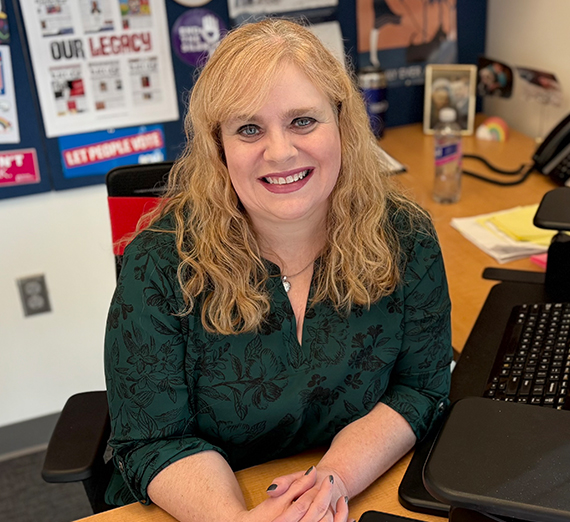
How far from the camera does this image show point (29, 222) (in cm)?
210

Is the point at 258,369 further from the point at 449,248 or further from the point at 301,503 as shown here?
the point at 449,248

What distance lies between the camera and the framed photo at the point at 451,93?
231cm

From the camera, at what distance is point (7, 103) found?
1.96m

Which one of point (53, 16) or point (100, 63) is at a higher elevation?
point (53, 16)

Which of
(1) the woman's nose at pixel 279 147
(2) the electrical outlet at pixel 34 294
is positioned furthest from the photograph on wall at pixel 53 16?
(1) the woman's nose at pixel 279 147

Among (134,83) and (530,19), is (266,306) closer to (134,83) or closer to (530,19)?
(134,83)

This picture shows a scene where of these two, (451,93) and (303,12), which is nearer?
(303,12)

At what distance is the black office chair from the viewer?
112cm

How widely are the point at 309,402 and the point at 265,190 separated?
13.7 inches

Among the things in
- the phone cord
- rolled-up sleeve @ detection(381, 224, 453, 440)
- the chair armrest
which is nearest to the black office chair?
the chair armrest

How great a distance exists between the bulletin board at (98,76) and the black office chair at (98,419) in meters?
0.77

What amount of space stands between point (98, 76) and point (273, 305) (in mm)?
1205

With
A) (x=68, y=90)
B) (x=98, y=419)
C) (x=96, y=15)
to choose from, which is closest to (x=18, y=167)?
(x=68, y=90)

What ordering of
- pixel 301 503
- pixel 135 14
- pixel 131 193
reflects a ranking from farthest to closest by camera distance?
pixel 135 14 < pixel 131 193 < pixel 301 503
